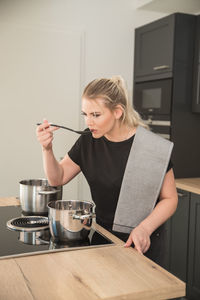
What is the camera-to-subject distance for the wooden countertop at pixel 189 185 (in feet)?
8.46

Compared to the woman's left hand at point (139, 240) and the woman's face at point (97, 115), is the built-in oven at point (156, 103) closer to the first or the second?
the woman's face at point (97, 115)

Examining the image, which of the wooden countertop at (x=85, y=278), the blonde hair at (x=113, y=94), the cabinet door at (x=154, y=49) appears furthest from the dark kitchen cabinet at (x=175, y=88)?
the wooden countertop at (x=85, y=278)

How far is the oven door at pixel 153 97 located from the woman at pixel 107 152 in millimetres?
1392

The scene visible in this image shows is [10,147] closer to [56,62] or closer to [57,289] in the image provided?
[56,62]

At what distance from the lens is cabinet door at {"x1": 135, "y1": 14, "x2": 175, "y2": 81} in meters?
2.91

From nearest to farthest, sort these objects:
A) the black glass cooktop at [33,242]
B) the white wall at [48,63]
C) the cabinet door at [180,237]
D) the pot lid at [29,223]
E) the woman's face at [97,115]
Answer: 1. the black glass cooktop at [33,242]
2. the pot lid at [29,223]
3. the woman's face at [97,115]
4. the cabinet door at [180,237]
5. the white wall at [48,63]

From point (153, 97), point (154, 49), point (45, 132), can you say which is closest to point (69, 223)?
point (45, 132)

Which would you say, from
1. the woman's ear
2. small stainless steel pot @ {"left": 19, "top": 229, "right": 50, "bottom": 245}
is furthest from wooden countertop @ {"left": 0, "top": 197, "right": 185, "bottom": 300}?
the woman's ear

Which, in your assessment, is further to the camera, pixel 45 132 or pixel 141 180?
pixel 141 180

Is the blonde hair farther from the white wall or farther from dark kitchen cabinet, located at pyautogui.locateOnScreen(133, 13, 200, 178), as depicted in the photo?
the white wall

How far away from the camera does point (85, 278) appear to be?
93 cm

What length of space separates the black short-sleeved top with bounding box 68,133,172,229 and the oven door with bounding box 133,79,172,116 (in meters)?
1.44

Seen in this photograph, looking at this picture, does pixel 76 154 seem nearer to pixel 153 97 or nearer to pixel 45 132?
pixel 45 132

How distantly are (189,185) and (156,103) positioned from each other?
746 millimetres
